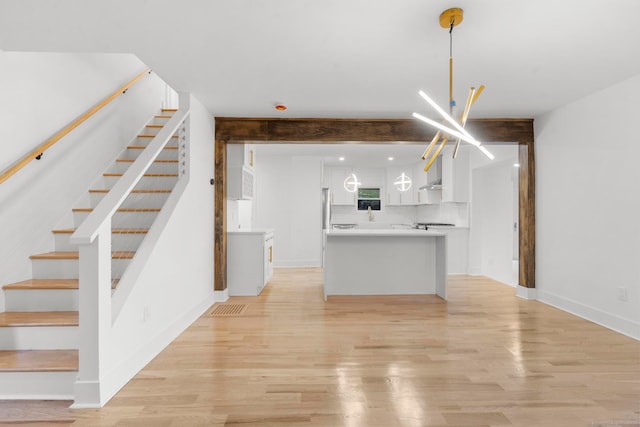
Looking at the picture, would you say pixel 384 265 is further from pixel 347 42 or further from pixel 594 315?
pixel 347 42

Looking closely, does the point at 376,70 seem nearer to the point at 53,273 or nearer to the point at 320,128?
the point at 320,128

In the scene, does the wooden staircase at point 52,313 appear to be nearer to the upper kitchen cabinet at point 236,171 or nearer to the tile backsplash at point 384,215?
the upper kitchen cabinet at point 236,171

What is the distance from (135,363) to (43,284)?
0.93m

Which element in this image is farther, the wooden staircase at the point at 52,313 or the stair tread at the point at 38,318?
the stair tread at the point at 38,318

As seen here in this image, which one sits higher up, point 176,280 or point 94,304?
point 94,304

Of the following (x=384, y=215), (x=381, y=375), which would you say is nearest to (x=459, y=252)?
(x=384, y=215)

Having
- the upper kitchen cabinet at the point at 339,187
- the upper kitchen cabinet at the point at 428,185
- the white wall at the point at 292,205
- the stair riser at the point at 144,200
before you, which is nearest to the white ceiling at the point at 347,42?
the stair riser at the point at 144,200

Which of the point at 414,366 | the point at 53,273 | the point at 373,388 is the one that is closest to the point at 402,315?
the point at 414,366

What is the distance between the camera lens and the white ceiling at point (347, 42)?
2.09 metres

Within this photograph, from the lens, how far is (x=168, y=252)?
2.90 meters

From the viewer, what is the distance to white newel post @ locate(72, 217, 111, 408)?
1866mm

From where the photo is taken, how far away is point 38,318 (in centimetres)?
226

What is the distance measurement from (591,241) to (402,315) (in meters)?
2.14

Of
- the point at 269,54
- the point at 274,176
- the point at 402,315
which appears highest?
the point at 269,54
